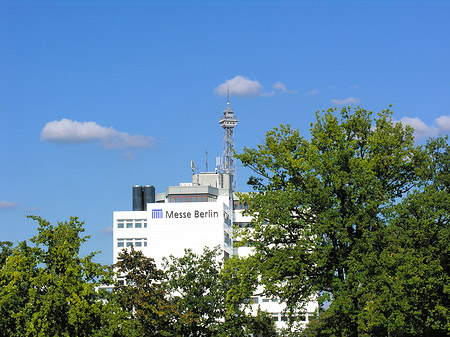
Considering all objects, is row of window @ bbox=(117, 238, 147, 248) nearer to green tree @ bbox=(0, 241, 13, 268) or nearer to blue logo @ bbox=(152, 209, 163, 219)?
blue logo @ bbox=(152, 209, 163, 219)

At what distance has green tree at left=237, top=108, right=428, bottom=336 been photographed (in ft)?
151

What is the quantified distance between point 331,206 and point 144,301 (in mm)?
26733

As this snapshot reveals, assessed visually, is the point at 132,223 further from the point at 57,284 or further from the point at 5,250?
the point at 57,284

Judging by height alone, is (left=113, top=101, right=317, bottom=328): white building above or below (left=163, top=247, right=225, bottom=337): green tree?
above

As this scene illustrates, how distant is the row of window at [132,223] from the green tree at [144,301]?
59.8 m

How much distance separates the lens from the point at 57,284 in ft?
152

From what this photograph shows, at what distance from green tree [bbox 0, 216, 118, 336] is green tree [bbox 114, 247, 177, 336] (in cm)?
1788

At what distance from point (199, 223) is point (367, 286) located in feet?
253

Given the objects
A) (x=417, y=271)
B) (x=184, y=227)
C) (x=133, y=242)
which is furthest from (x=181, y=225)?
(x=417, y=271)

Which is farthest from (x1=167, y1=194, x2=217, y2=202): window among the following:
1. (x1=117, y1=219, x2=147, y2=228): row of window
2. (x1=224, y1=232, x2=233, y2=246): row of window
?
(x1=224, y1=232, x2=233, y2=246): row of window

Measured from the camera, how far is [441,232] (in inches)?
2108

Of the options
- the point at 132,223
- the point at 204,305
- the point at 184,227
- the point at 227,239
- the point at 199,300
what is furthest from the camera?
the point at 132,223

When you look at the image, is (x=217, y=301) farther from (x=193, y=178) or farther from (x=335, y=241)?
(x=193, y=178)

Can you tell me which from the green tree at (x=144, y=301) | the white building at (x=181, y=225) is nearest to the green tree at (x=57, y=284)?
the green tree at (x=144, y=301)
